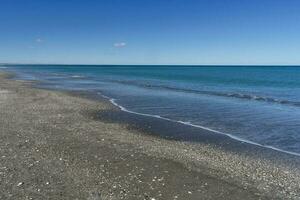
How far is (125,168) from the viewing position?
1273cm

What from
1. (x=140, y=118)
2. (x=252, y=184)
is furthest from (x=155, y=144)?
(x=140, y=118)

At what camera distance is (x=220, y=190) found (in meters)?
11.0

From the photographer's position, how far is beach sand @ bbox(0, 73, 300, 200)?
418 inches

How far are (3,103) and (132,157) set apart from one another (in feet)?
62.2

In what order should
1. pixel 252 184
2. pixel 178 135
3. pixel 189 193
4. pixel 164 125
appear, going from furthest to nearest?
pixel 164 125, pixel 178 135, pixel 252 184, pixel 189 193

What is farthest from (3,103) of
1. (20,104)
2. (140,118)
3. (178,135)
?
(178,135)

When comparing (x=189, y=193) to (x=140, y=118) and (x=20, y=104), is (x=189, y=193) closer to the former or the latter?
(x=140, y=118)

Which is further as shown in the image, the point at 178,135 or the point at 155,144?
the point at 178,135

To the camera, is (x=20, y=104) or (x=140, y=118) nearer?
(x=140, y=118)

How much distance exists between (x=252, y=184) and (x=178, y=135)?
26.1 ft

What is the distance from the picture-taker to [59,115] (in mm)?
24047

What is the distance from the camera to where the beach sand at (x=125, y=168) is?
10.6m

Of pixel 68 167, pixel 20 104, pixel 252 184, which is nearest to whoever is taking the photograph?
pixel 252 184

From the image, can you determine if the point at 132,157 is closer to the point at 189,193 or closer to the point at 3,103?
the point at 189,193
